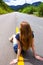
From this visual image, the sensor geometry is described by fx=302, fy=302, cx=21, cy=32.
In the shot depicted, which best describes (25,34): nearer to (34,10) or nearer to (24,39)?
(24,39)

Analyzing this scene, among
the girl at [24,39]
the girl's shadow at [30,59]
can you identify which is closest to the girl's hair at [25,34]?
the girl at [24,39]

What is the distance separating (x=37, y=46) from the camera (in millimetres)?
10211

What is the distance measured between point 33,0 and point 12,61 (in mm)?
22721

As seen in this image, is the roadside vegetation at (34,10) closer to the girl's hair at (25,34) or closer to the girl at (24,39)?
the girl at (24,39)

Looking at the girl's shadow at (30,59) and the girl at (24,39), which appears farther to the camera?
the girl's shadow at (30,59)

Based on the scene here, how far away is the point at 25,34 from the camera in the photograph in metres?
7.91

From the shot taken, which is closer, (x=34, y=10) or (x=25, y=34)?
(x=25, y=34)

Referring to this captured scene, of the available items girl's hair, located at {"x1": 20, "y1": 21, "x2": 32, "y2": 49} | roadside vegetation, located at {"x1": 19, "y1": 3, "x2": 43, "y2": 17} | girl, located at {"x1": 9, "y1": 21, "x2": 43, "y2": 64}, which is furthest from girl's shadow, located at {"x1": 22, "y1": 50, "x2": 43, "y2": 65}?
roadside vegetation, located at {"x1": 19, "y1": 3, "x2": 43, "y2": 17}

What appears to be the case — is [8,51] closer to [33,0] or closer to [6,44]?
[6,44]

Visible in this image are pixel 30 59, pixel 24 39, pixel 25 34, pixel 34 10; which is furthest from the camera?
pixel 34 10

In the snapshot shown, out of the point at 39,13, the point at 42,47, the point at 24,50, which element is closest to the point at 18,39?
the point at 24,50

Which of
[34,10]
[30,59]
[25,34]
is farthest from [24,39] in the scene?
[34,10]

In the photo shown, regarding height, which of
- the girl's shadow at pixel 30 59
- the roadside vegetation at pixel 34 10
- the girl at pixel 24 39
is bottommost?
the roadside vegetation at pixel 34 10

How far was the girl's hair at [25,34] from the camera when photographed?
25.6ft
